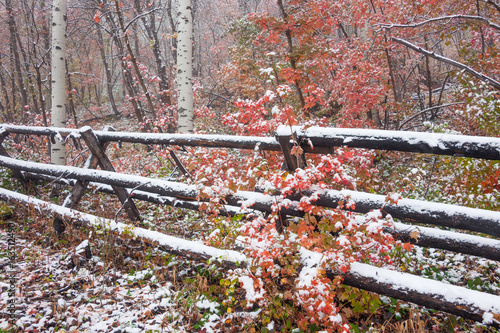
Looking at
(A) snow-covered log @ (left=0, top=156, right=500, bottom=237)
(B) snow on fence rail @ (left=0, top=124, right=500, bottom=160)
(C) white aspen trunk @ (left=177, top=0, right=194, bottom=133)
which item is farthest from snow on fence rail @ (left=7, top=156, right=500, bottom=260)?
(C) white aspen trunk @ (left=177, top=0, right=194, bottom=133)

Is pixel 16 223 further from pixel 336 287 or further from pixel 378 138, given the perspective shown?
pixel 378 138

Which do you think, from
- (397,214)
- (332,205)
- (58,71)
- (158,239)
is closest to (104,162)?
(158,239)

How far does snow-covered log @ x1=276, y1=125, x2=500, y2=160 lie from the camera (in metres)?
2.28

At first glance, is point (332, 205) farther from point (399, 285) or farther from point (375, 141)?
point (399, 285)

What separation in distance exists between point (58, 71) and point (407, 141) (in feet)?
24.6

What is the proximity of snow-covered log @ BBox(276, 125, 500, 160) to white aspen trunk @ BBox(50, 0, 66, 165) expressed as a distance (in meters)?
6.17

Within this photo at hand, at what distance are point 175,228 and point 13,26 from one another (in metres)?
12.9

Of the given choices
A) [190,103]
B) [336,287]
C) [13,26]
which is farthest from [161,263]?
[13,26]

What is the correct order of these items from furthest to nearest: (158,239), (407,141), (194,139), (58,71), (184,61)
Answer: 1. (58,71)
2. (184,61)
3. (194,139)
4. (158,239)
5. (407,141)

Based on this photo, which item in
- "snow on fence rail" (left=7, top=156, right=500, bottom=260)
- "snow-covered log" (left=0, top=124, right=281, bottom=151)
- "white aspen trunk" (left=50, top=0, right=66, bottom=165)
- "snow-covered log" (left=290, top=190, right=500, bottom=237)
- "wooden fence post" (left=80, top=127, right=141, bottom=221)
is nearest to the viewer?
"snow-covered log" (left=290, top=190, right=500, bottom=237)

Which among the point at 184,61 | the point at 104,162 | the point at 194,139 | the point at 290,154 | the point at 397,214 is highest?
the point at 184,61

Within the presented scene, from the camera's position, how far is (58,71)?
262 inches

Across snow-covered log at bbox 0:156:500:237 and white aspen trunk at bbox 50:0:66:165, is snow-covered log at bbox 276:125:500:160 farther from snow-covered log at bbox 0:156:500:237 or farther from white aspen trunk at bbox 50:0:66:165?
white aspen trunk at bbox 50:0:66:165

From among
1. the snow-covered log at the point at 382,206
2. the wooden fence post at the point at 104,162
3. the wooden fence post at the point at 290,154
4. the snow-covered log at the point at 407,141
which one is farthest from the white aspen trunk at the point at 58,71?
the snow-covered log at the point at 407,141
